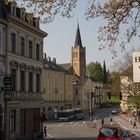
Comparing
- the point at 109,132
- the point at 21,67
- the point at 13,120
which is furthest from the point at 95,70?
the point at 109,132

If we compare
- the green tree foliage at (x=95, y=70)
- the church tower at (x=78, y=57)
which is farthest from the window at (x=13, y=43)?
the green tree foliage at (x=95, y=70)

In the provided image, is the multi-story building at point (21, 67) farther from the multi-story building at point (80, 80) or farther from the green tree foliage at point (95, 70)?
the green tree foliage at point (95, 70)

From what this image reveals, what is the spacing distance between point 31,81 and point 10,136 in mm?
8835

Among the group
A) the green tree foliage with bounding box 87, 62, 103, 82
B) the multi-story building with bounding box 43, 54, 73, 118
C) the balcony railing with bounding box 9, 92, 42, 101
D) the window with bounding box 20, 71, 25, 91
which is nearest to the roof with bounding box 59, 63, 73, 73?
the multi-story building with bounding box 43, 54, 73, 118

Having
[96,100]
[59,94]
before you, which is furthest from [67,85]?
[96,100]

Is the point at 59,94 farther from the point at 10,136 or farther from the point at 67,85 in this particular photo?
the point at 10,136

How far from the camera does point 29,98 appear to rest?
48531 millimetres

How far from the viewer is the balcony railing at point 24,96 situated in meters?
43.7

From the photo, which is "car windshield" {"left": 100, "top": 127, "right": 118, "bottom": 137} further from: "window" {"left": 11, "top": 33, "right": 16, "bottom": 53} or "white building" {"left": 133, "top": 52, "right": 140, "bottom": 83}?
"window" {"left": 11, "top": 33, "right": 16, "bottom": 53}

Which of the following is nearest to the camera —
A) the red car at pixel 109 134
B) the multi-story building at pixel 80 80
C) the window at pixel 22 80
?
the red car at pixel 109 134

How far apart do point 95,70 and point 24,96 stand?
5935 inches

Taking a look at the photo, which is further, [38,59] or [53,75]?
[53,75]

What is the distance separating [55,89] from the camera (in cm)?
12175

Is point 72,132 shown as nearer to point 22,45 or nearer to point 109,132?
point 22,45
